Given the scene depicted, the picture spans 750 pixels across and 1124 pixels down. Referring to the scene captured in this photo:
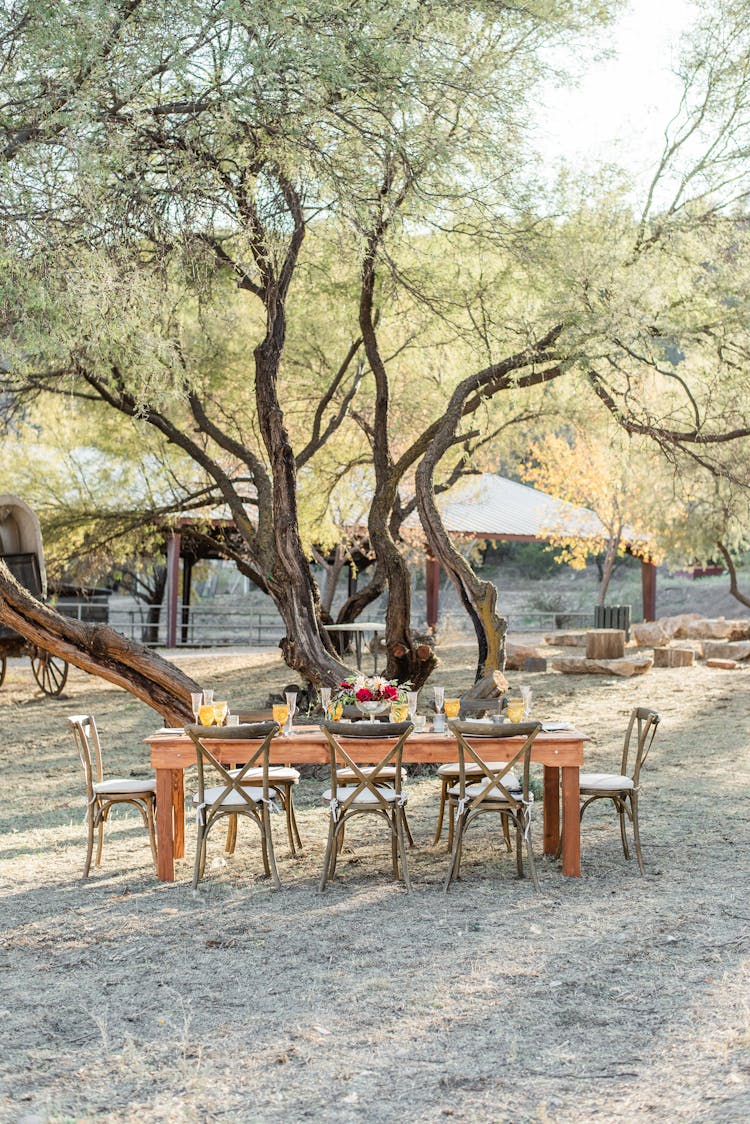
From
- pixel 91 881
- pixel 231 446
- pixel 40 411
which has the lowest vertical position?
pixel 91 881

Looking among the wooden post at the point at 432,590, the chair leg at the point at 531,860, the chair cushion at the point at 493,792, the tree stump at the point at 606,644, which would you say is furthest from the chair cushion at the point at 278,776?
the wooden post at the point at 432,590

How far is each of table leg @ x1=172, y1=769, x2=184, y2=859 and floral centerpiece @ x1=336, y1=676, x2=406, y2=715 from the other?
39.2 inches

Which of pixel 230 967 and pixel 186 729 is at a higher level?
pixel 186 729

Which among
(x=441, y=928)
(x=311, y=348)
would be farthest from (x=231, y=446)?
(x=441, y=928)

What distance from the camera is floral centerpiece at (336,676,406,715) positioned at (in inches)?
251

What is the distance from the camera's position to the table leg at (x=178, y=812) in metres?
6.18

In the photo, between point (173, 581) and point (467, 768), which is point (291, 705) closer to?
point (467, 768)

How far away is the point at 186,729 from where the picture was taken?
19.0 ft

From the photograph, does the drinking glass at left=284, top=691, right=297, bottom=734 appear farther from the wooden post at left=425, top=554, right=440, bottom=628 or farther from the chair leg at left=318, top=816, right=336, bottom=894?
the wooden post at left=425, top=554, right=440, bottom=628

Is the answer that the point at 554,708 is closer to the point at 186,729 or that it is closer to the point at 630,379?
the point at 630,379

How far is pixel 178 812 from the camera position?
251 inches

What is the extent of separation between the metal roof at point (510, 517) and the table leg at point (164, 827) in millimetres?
15793

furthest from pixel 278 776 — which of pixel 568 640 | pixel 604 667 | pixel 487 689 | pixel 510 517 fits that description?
pixel 510 517

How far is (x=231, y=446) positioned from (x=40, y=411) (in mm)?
5187
